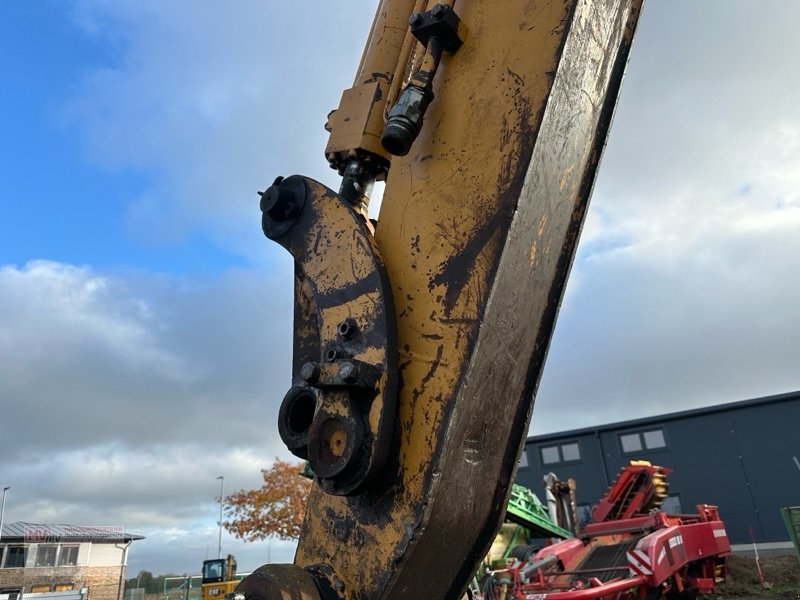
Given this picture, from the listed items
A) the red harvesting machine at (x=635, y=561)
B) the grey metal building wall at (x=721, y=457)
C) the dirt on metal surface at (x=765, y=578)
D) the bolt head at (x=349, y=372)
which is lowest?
the dirt on metal surface at (x=765, y=578)

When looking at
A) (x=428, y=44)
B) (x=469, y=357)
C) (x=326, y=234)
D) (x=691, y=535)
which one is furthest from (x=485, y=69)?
(x=691, y=535)

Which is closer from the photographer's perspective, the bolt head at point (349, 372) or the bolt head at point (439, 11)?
the bolt head at point (349, 372)

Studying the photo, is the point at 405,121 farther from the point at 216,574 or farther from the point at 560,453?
the point at 560,453

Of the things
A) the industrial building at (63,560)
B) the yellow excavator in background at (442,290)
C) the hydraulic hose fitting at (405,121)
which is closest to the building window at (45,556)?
the industrial building at (63,560)

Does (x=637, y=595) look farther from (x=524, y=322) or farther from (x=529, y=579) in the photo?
(x=524, y=322)

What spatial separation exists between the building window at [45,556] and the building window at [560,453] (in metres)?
28.9

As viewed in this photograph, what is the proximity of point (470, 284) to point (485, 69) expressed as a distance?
0.75 m

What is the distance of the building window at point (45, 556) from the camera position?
34375 millimetres

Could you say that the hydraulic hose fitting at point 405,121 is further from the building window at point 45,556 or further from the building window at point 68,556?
the building window at point 68,556

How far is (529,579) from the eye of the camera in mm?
8562

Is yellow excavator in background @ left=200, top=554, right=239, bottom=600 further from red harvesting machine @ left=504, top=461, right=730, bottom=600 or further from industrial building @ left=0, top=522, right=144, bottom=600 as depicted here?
industrial building @ left=0, top=522, right=144, bottom=600

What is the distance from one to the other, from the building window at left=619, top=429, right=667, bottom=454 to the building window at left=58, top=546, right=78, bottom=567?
3191cm

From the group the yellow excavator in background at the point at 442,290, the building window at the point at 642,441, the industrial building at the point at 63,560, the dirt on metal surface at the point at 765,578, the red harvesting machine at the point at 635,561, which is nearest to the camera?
the yellow excavator in background at the point at 442,290

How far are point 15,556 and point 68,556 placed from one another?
2716 millimetres
